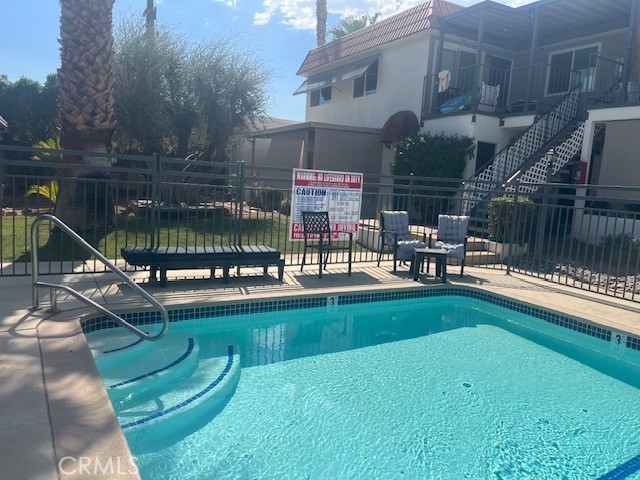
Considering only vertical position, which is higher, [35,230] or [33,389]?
[35,230]

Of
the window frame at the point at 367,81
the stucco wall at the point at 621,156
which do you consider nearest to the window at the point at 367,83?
the window frame at the point at 367,81

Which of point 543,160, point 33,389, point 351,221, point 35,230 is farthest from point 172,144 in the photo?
point 33,389

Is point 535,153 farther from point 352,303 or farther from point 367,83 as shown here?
point 352,303

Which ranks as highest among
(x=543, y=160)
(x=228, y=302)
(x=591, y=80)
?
(x=591, y=80)

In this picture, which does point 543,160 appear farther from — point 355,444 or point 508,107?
point 355,444

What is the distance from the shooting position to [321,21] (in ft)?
99.8

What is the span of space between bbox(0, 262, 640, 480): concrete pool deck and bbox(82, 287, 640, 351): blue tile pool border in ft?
0.30

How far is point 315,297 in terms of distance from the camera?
22.5ft

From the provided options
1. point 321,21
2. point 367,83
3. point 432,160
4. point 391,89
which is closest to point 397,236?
point 432,160

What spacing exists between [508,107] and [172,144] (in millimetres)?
12052

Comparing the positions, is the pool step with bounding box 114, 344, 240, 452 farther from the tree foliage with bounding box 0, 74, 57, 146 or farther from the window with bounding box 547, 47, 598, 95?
the tree foliage with bounding box 0, 74, 57, 146

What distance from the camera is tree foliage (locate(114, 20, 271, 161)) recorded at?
14547 millimetres

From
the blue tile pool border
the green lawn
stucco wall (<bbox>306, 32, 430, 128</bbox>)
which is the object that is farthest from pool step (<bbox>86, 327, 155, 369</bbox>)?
stucco wall (<bbox>306, 32, 430, 128</bbox>)
